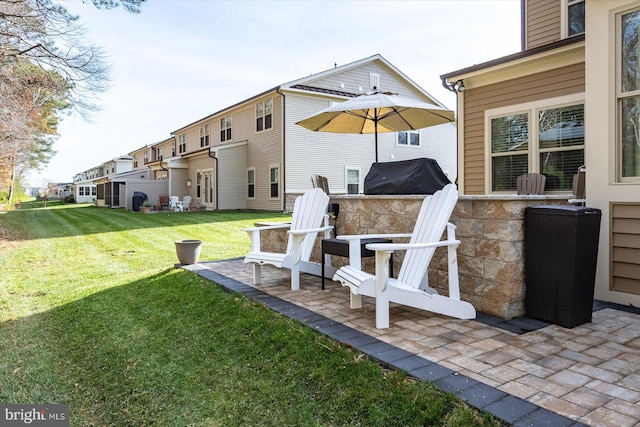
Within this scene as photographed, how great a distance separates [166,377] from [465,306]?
2.27 metres

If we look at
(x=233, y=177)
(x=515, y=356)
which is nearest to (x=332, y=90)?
(x=233, y=177)

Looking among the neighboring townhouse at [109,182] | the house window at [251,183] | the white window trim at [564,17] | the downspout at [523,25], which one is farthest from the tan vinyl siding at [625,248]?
the neighboring townhouse at [109,182]

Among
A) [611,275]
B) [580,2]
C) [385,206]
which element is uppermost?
[580,2]

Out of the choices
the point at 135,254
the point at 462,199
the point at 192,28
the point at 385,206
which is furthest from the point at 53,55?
the point at 462,199

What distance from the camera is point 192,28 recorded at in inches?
409

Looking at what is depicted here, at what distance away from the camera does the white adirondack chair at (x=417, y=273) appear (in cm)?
313

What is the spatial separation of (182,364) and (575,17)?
24.4ft

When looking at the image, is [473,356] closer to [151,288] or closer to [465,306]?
[465,306]

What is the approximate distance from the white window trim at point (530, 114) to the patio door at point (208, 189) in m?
13.5

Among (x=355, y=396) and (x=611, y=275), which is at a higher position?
(x=611, y=275)

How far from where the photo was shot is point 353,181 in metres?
17.7

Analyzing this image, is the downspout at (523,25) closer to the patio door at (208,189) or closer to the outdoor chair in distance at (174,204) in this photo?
the patio door at (208,189)

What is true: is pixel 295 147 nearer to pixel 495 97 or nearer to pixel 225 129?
pixel 225 129
